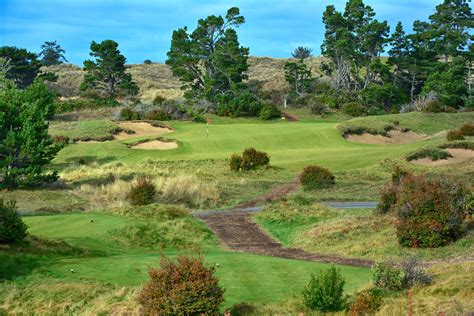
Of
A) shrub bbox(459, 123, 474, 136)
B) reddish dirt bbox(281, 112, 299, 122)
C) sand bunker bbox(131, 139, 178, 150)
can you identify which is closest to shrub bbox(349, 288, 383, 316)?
shrub bbox(459, 123, 474, 136)

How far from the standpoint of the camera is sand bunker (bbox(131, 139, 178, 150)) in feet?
195

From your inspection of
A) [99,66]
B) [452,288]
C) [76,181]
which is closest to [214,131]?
[76,181]

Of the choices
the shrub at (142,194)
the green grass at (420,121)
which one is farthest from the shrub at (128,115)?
the shrub at (142,194)

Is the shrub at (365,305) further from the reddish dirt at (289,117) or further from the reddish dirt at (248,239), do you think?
the reddish dirt at (289,117)

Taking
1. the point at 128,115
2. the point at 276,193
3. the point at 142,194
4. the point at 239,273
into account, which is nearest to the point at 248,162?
the point at 276,193

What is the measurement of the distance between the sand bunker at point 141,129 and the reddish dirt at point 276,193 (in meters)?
26.3

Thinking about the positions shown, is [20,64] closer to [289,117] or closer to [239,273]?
[289,117]

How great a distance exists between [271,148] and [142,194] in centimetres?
2702

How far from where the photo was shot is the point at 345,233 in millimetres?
24188

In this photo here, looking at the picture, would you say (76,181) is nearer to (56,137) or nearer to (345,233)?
(56,137)

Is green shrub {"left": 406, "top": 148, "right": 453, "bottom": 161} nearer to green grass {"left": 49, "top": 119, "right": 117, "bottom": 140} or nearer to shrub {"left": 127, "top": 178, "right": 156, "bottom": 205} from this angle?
shrub {"left": 127, "top": 178, "right": 156, "bottom": 205}

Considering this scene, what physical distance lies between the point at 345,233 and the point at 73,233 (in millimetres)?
10301

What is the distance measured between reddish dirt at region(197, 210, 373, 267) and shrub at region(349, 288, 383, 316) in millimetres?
5990

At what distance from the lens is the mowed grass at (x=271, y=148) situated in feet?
165
